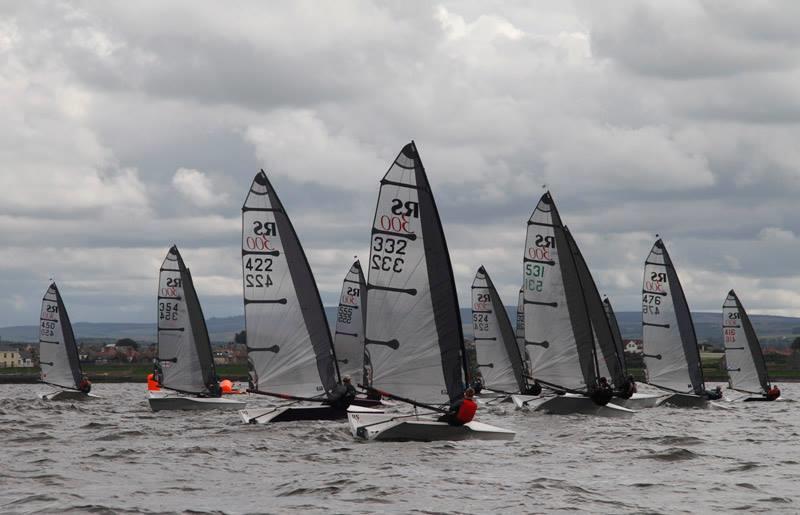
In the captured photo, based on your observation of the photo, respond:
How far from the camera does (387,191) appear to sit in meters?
35.2

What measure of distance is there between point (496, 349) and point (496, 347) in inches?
4.5

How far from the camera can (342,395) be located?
141 ft

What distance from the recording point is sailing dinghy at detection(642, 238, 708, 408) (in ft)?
204

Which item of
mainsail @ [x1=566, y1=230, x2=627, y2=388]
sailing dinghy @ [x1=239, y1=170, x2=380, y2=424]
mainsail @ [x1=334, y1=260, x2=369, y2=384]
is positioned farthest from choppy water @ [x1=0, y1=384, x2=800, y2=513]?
mainsail @ [x1=334, y1=260, x2=369, y2=384]

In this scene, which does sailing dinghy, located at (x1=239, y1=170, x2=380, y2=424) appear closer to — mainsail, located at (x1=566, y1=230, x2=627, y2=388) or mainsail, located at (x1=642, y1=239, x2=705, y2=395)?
mainsail, located at (x1=566, y1=230, x2=627, y2=388)

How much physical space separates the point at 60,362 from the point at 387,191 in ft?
134

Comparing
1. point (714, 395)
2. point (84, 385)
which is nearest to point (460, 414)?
point (714, 395)

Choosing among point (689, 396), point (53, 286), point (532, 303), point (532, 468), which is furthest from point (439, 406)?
point (53, 286)

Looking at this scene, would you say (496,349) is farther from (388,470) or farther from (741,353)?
(388,470)

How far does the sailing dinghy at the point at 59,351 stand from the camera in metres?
70.5

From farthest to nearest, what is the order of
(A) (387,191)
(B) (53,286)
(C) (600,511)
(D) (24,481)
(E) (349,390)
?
(B) (53,286), (E) (349,390), (A) (387,191), (D) (24,481), (C) (600,511)

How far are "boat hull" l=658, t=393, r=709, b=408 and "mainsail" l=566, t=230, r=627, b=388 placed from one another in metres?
7.15

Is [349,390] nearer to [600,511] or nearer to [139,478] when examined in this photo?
[139,478]

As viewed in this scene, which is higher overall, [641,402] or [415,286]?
[415,286]
